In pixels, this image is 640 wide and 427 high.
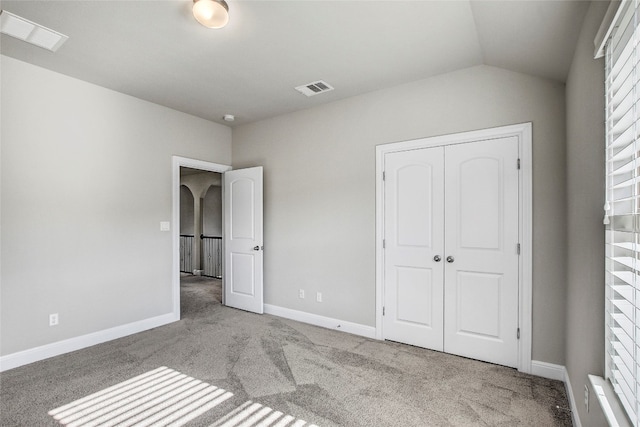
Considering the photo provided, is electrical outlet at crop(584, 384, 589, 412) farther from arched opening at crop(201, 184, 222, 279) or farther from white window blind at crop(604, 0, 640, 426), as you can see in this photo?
arched opening at crop(201, 184, 222, 279)

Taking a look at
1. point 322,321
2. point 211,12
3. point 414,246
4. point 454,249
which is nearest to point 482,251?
point 454,249

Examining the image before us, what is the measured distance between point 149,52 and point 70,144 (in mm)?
1377

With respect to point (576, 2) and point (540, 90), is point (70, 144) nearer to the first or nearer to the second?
point (576, 2)

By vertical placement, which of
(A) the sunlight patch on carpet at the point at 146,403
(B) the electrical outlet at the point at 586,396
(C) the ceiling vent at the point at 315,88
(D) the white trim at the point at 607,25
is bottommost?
(A) the sunlight patch on carpet at the point at 146,403

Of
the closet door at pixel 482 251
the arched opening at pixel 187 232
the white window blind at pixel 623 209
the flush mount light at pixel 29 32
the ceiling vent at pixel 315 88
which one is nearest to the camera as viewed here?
the white window blind at pixel 623 209

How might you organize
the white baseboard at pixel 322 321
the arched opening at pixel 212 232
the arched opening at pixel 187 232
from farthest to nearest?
1. the arched opening at pixel 187 232
2. the arched opening at pixel 212 232
3. the white baseboard at pixel 322 321

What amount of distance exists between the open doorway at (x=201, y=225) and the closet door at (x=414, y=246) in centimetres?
506

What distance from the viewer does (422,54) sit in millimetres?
2781

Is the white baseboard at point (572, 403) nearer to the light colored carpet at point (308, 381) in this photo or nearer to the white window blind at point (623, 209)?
the light colored carpet at point (308, 381)

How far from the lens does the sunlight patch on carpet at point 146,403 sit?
6.85 ft

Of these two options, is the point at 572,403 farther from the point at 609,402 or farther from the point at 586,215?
the point at 586,215

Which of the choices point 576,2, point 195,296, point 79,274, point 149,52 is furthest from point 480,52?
point 195,296

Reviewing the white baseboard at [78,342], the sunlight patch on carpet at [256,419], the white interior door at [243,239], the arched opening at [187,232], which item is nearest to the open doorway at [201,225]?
the arched opening at [187,232]

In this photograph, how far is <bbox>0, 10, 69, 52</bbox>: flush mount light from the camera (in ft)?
7.52
